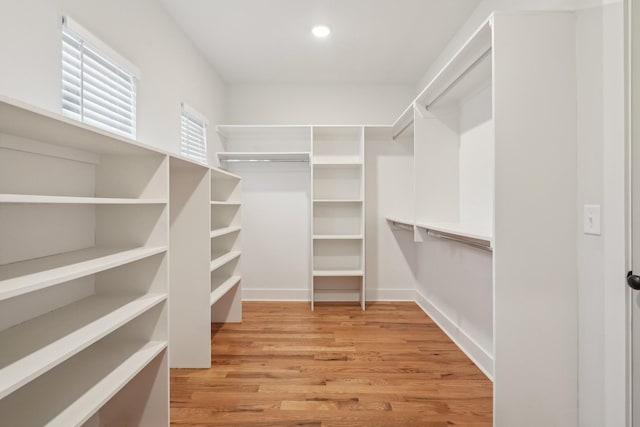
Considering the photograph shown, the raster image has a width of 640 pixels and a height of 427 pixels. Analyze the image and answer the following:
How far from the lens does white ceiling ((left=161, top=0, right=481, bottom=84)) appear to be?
2.33m

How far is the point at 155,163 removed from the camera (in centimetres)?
155

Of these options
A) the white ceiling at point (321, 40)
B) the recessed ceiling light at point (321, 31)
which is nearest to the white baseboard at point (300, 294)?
the white ceiling at point (321, 40)

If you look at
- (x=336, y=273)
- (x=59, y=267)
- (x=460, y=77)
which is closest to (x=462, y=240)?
(x=460, y=77)

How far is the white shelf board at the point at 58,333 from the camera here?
88cm

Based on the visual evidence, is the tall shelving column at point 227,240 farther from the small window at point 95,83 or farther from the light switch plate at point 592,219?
the light switch plate at point 592,219

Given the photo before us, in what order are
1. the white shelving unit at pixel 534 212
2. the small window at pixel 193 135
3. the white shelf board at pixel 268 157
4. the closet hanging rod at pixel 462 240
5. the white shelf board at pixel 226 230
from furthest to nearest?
the white shelf board at pixel 268 157
the small window at pixel 193 135
the white shelf board at pixel 226 230
the closet hanging rod at pixel 462 240
the white shelving unit at pixel 534 212

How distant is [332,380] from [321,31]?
2.71 metres

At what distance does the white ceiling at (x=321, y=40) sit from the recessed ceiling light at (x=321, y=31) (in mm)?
47

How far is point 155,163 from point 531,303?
6.20 ft

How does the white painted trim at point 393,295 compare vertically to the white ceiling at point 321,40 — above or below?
below

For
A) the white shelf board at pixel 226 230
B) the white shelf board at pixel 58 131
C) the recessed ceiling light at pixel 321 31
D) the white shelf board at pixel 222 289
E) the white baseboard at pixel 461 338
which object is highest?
the recessed ceiling light at pixel 321 31

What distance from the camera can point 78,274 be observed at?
1.03m

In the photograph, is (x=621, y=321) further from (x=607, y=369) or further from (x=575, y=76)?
(x=575, y=76)

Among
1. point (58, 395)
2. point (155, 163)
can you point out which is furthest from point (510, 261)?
point (58, 395)
